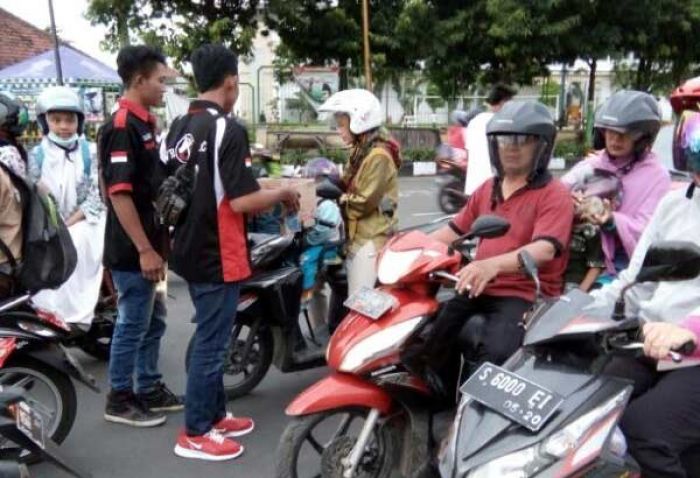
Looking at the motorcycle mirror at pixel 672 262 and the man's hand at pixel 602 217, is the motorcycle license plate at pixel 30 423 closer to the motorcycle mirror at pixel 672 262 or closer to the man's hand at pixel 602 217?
the motorcycle mirror at pixel 672 262

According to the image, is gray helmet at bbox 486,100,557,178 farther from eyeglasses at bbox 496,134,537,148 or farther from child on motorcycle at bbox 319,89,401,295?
child on motorcycle at bbox 319,89,401,295

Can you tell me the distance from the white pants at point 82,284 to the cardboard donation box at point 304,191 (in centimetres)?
115

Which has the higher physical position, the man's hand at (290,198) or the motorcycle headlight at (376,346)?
the man's hand at (290,198)

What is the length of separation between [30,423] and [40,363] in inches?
26.6

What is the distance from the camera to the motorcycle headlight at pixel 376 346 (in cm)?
260

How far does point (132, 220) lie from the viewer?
3.35 m

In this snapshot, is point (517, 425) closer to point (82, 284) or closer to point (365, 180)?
point (365, 180)

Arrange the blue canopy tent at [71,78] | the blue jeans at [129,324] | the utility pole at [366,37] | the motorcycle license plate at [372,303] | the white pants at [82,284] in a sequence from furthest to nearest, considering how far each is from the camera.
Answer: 1. the blue canopy tent at [71,78]
2. the utility pole at [366,37]
3. the white pants at [82,284]
4. the blue jeans at [129,324]
5. the motorcycle license plate at [372,303]

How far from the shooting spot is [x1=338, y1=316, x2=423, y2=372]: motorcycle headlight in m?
2.60

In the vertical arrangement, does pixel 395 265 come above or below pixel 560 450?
above

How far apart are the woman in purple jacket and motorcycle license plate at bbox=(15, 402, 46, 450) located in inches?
88.2

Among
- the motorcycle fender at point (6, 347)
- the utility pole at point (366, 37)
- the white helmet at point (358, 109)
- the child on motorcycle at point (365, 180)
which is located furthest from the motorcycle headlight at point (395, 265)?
the utility pole at point (366, 37)

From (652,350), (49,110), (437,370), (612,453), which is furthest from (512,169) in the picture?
(49,110)

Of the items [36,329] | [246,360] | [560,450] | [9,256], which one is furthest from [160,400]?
[560,450]
